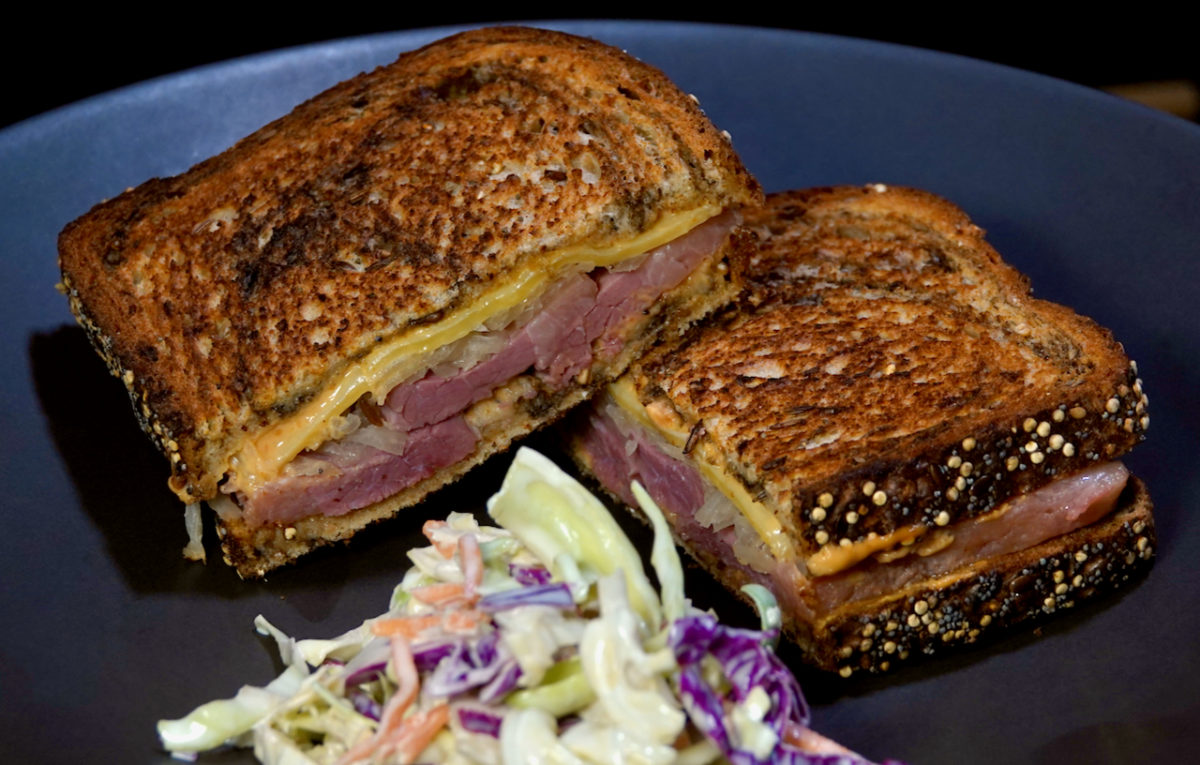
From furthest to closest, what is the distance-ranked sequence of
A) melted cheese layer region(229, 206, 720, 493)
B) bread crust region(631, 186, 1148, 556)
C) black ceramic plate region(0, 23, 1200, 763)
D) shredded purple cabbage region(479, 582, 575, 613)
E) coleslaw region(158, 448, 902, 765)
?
melted cheese layer region(229, 206, 720, 493) → bread crust region(631, 186, 1148, 556) → black ceramic plate region(0, 23, 1200, 763) → shredded purple cabbage region(479, 582, 575, 613) → coleslaw region(158, 448, 902, 765)

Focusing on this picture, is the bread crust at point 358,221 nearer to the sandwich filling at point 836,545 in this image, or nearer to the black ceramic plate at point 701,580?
the black ceramic plate at point 701,580

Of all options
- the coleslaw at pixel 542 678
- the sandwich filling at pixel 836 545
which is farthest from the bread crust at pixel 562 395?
the coleslaw at pixel 542 678

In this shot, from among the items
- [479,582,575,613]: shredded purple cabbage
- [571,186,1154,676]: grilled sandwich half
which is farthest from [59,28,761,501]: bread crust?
[479,582,575,613]: shredded purple cabbage

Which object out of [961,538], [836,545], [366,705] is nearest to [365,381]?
[366,705]

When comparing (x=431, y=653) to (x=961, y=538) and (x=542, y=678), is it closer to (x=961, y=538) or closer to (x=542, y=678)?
(x=542, y=678)

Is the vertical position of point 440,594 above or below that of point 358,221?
below

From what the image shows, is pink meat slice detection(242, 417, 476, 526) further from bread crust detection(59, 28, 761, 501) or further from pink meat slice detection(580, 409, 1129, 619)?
pink meat slice detection(580, 409, 1129, 619)
